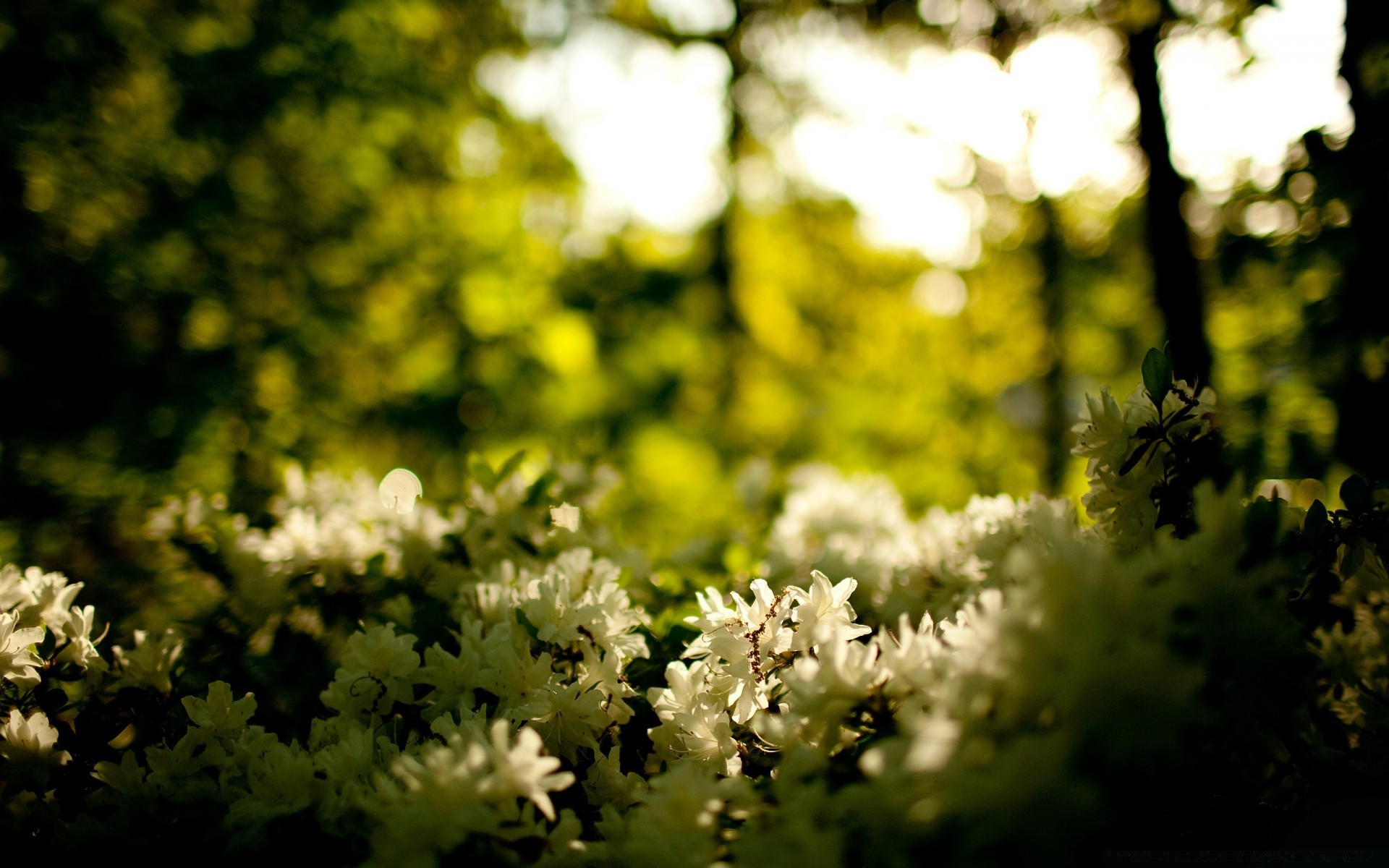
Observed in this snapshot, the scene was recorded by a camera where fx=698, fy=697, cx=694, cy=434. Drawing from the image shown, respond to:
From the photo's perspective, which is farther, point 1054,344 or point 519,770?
point 1054,344

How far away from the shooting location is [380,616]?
6.15 feet

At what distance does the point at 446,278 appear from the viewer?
159 inches

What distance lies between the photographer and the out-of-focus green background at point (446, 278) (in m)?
2.45

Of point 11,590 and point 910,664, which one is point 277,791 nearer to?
point 11,590

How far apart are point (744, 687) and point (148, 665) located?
147cm

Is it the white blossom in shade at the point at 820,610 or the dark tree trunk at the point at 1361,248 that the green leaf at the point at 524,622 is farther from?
the dark tree trunk at the point at 1361,248

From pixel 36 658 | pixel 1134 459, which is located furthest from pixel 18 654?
pixel 1134 459

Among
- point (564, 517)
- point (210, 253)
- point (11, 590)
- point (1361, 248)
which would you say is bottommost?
point (11, 590)

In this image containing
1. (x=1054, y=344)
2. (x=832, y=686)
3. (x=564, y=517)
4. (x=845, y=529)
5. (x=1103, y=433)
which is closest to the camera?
(x=832, y=686)

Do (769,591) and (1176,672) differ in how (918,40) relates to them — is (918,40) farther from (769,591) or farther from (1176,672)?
(1176,672)

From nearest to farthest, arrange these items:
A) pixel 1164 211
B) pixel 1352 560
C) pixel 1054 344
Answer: pixel 1352 560 < pixel 1164 211 < pixel 1054 344

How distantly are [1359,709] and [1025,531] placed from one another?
669mm

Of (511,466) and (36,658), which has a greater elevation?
(511,466)

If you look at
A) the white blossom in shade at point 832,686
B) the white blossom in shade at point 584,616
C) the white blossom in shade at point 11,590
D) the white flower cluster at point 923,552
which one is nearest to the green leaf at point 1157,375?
the white flower cluster at point 923,552
